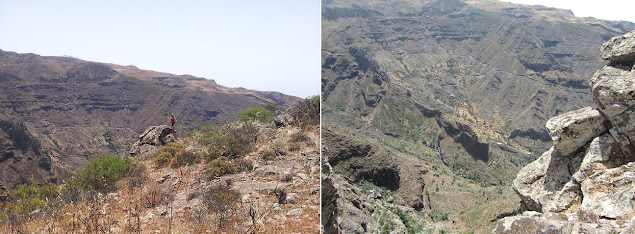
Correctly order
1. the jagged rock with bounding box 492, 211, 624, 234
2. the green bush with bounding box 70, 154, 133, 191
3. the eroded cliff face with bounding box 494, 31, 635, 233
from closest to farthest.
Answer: the jagged rock with bounding box 492, 211, 624, 234
the eroded cliff face with bounding box 494, 31, 635, 233
the green bush with bounding box 70, 154, 133, 191

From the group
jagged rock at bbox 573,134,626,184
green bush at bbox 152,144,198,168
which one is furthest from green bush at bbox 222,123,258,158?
jagged rock at bbox 573,134,626,184

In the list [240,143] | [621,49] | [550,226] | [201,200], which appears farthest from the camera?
A: [240,143]

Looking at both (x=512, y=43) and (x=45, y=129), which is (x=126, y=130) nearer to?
(x=45, y=129)

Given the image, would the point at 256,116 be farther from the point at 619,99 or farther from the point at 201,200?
the point at 619,99

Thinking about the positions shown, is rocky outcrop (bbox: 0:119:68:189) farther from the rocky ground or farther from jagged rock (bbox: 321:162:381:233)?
the rocky ground

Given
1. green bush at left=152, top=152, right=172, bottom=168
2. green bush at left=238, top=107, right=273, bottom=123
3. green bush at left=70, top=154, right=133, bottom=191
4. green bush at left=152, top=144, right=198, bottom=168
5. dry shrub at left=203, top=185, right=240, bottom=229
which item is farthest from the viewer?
green bush at left=238, top=107, right=273, bottom=123

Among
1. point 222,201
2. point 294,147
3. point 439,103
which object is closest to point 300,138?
point 294,147

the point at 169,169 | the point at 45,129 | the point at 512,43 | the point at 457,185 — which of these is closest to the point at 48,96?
the point at 45,129
